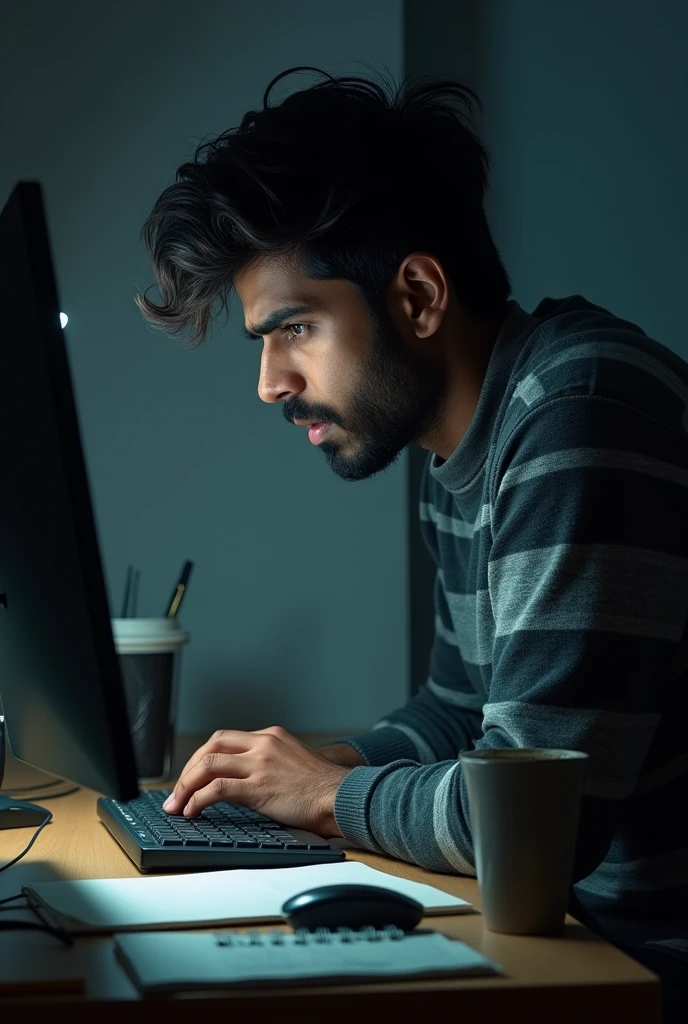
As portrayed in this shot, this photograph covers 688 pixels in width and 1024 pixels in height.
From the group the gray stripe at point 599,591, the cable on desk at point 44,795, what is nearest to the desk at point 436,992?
the gray stripe at point 599,591

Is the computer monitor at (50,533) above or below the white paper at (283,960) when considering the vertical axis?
above

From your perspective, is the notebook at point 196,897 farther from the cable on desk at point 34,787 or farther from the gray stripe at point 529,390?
the cable on desk at point 34,787

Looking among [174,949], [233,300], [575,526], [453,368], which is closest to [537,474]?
[575,526]

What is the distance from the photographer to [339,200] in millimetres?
1157

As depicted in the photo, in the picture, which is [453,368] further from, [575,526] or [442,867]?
[442,867]

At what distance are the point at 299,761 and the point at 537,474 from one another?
327mm

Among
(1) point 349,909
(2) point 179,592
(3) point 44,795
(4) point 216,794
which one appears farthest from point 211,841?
(2) point 179,592

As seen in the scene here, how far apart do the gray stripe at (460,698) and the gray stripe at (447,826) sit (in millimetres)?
491

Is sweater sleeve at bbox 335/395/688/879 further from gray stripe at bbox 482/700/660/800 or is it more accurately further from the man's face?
the man's face

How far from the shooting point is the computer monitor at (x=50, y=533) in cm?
53

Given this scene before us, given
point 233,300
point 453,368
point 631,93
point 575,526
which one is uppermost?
point 631,93

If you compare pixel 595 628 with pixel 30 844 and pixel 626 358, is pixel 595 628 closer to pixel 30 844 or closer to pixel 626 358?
pixel 626 358

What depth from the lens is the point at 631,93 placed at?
164 cm

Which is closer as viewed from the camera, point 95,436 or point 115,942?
point 115,942
